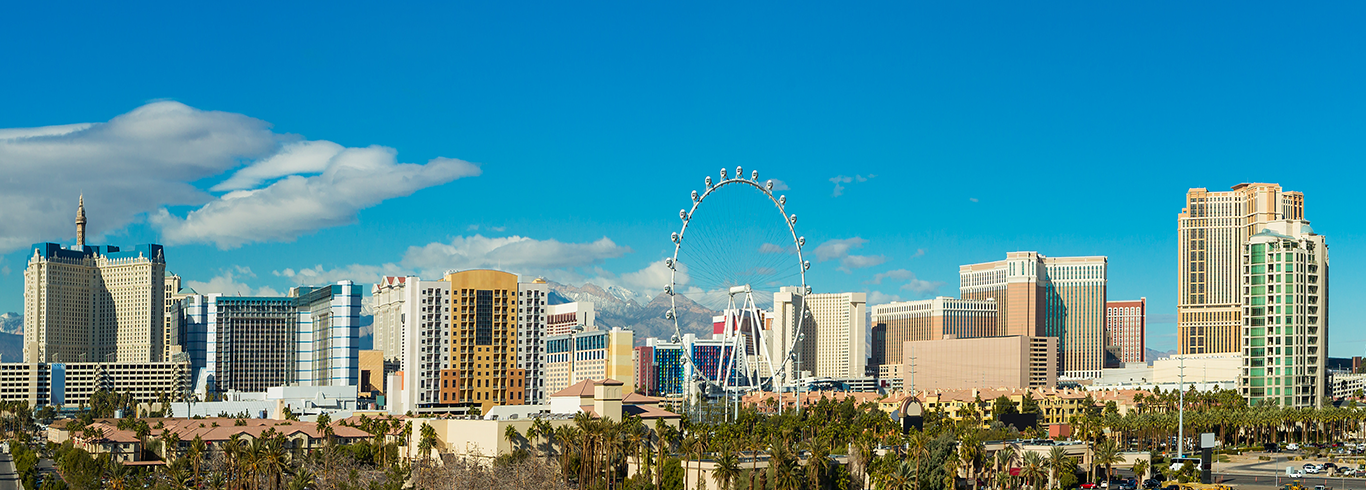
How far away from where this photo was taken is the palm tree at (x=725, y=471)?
11475cm

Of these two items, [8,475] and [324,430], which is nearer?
[324,430]

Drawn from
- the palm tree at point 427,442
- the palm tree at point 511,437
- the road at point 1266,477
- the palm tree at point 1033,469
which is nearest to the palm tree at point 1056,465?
the palm tree at point 1033,469

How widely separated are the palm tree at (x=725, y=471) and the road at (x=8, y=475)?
62.1 m

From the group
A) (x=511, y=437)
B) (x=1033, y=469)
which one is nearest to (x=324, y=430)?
(x=511, y=437)

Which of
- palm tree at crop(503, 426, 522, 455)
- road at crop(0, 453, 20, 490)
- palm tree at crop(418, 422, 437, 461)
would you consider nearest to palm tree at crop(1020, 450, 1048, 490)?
palm tree at crop(503, 426, 522, 455)

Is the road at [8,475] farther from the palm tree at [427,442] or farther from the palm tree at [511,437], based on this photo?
the palm tree at [511,437]

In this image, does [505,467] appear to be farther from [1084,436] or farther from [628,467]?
[1084,436]

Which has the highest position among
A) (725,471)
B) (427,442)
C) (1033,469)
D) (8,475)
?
(427,442)

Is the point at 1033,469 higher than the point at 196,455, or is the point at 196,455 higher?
the point at 196,455

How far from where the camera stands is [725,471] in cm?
11500

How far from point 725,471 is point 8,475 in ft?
240

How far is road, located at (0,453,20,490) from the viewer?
133250mm

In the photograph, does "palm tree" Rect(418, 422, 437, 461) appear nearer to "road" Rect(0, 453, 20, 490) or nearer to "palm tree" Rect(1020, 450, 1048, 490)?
"road" Rect(0, 453, 20, 490)

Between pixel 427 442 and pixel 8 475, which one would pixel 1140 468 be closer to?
pixel 427 442
